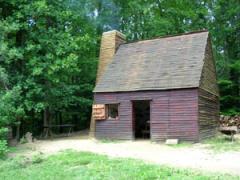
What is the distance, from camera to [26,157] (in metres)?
12.6

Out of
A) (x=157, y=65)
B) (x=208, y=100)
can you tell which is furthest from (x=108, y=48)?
(x=208, y=100)

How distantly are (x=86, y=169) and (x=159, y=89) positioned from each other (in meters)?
7.76

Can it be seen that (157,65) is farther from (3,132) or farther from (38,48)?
(3,132)

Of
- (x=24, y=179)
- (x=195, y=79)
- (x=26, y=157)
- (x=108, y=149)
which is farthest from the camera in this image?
(x=195, y=79)

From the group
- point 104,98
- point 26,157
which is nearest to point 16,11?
point 104,98

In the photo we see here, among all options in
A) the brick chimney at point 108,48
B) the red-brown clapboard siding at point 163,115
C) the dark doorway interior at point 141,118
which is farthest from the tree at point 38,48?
the dark doorway interior at point 141,118

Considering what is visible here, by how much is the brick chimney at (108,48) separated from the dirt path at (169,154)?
4763 millimetres

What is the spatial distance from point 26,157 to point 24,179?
3.77 meters

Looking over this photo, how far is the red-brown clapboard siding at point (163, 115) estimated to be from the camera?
16.0m

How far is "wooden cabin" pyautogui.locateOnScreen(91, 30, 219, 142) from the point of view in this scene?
1616 centimetres

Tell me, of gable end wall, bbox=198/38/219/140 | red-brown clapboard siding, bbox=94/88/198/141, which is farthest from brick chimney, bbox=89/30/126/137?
gable end wall, bbox=198/38/219/140

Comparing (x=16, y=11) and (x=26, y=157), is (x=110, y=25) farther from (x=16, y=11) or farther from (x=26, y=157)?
(x=26, y=157)

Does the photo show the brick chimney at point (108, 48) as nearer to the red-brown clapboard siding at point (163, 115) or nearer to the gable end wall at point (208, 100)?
the red-brown clapboard siding at point (163, 115)

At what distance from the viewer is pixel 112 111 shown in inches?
745
